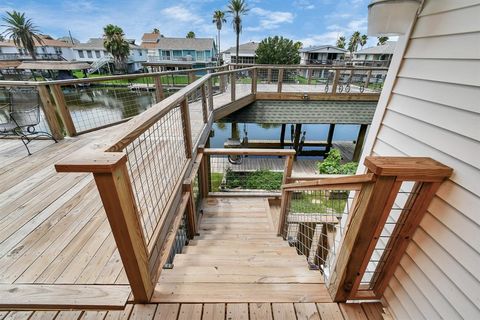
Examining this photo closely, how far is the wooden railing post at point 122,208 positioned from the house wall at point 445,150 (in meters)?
1.56

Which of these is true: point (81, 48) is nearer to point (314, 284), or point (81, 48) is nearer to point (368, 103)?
point (368, 103)

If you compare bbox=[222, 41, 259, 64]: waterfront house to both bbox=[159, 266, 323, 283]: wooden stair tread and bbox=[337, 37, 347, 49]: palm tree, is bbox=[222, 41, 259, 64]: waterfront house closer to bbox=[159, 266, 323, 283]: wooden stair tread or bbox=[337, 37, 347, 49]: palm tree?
bbox=[337, 37, 347, 49]: palm tree

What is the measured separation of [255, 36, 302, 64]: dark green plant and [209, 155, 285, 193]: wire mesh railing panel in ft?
60.7

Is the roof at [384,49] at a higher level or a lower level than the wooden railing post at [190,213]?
higher

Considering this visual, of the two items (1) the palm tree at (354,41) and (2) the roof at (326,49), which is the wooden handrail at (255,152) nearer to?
(2) the roof at (326,49)

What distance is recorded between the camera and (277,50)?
23766 mm

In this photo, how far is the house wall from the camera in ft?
3.29

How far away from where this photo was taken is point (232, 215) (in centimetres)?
320

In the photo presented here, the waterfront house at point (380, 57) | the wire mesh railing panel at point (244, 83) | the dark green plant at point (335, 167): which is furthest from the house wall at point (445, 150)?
the waterfront house at point (380, 57)

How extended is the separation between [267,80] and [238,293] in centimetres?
728

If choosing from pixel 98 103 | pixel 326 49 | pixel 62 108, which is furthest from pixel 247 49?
pixel 62 108

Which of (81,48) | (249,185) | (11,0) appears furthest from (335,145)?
(11,0)

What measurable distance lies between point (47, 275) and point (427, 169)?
7.24 feet

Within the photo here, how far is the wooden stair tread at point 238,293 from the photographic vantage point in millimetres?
1261
